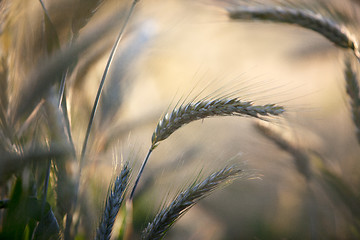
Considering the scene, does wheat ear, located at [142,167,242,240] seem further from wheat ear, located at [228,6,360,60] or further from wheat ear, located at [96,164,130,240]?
wheat ear, located at [228,6,360,60]

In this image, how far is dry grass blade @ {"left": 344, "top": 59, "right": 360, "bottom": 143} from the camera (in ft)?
1.91

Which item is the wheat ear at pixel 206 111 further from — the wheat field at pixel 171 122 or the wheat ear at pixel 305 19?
the wheat ear at pixel 305 19

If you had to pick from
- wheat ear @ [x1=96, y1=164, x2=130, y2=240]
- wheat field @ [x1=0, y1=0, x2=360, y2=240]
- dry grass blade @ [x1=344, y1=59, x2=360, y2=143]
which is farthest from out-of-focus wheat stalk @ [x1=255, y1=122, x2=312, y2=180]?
wheat ear @ [x1=96, y1=164, x2=130, y2=240]

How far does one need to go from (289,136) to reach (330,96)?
1.04ft

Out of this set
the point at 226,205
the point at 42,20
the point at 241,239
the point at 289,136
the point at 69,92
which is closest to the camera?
the point at 42,20

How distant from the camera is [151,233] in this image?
538 mm

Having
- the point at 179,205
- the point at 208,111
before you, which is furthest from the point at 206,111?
the point at 179,205

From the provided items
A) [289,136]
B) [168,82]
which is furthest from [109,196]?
[168,82]

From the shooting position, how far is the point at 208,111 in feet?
1.75

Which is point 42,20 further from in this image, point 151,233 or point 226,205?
point 226,205

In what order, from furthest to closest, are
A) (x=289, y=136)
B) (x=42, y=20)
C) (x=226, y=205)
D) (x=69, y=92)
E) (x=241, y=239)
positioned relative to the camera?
(x=226, y=205) < (x=241, y=239) < (x=289, y=136) < (x=69, y=92) < (x=42, y=20)

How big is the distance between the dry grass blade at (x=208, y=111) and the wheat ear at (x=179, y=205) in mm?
100

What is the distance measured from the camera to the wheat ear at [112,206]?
0.52 m

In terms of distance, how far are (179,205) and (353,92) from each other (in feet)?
1.21
